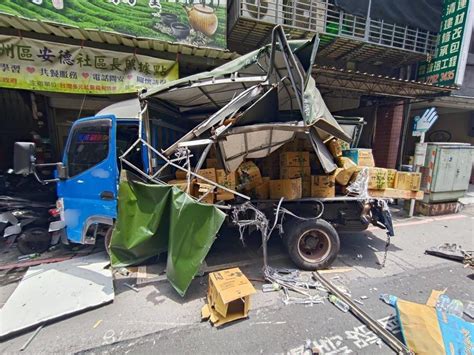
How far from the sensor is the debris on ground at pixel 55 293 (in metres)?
2.47

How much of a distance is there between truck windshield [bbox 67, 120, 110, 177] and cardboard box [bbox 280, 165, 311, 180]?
274cm

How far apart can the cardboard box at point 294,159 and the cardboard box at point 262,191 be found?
1.25 ft

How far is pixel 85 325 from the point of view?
248 cm

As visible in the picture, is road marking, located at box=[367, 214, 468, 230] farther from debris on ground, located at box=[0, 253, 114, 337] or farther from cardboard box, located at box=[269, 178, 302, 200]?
debris on ground, located at box=[0, 253, 114, 337]

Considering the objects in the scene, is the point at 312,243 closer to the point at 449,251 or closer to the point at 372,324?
the point at 372,324

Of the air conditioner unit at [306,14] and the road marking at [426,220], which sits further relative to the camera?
the air conditioner unit at [306,14]

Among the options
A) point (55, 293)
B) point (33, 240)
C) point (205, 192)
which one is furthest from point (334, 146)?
point (33, 240)

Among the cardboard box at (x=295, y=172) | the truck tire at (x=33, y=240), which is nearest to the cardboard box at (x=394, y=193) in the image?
the cardboard box at (x=295, y=172)

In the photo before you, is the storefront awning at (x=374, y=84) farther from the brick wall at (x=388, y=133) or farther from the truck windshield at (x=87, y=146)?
the truck windshield at (x=87, y=146)

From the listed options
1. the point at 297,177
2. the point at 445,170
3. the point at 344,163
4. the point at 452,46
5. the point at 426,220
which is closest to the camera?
the point at 297,177

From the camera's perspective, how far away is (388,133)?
7.85 meters

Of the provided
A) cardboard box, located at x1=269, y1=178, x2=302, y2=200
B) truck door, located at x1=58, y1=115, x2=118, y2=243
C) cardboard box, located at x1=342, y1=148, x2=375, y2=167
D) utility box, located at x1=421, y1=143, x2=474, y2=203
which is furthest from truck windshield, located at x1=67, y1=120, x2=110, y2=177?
utility box, located at x1=421, y1=143, x2=474, y2=203

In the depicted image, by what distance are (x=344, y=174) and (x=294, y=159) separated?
922mm

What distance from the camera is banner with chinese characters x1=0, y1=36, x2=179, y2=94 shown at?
470 centimetres
